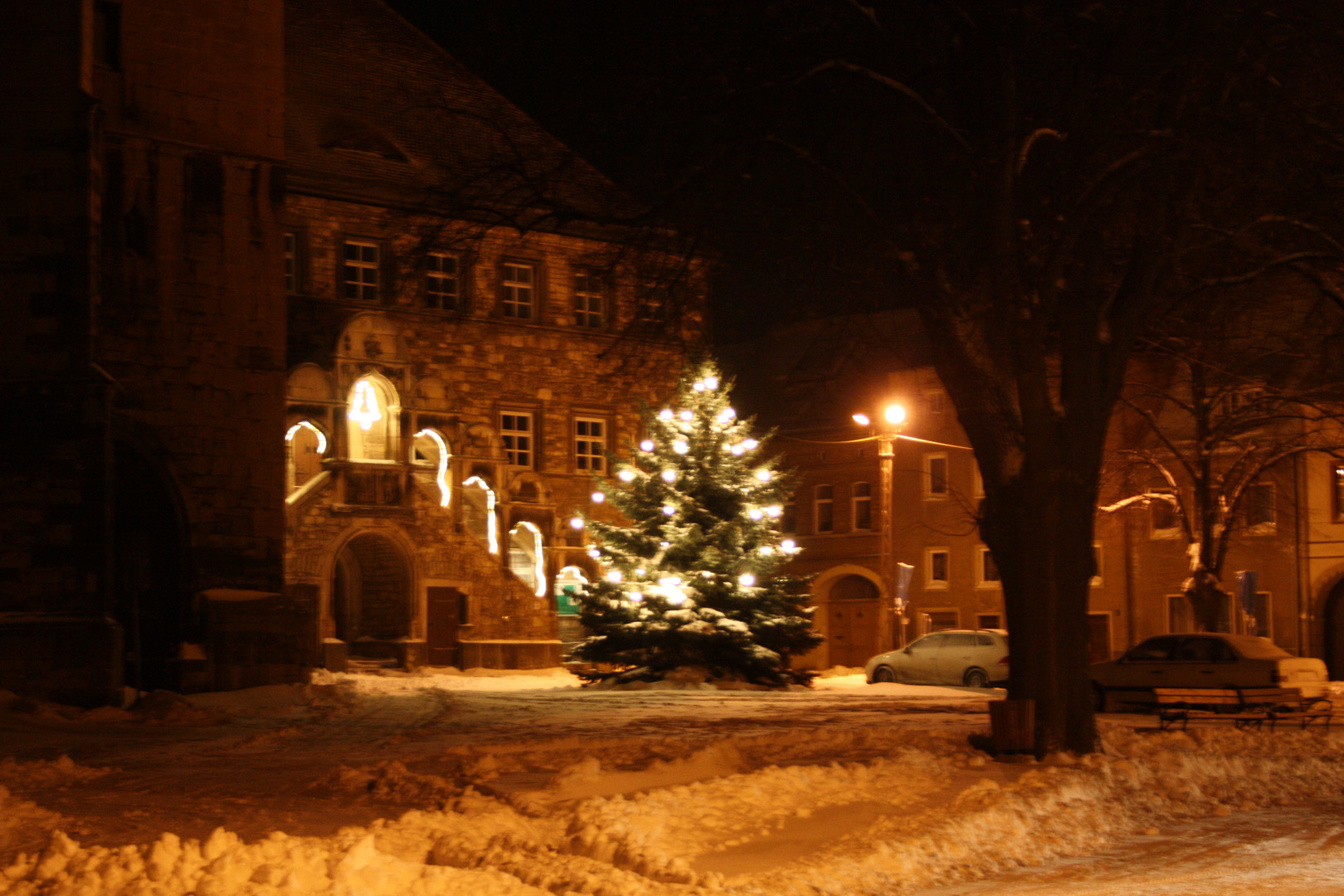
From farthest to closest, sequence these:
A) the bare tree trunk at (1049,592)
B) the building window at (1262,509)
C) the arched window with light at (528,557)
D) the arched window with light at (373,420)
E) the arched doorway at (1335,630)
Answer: the arched window with light at (528,557) → the building window at (1262,509) → the arched doorway at (1335,630) → the arched window with light at (373,420) → the bare tree trunk at (1049,592)

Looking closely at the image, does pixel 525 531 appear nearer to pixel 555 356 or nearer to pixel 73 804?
pixel 555 356

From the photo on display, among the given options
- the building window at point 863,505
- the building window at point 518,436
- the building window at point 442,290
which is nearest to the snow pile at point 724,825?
the building window at point 518,436

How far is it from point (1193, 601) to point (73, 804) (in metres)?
26.9

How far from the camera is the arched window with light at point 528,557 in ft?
138

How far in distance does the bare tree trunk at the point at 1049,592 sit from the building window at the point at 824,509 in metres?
35.6

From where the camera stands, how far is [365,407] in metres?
38.4

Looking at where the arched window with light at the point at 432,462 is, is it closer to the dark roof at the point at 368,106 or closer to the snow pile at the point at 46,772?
the dark roof at the point at 368,106

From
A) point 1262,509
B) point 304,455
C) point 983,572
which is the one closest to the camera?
point 1262,509

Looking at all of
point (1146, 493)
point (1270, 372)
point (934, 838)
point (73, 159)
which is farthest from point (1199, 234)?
point (1270, 372)

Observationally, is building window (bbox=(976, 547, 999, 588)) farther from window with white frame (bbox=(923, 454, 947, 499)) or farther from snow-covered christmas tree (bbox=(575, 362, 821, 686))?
snow-covered christmas tree (bbox=(575, 362, 821, 686))

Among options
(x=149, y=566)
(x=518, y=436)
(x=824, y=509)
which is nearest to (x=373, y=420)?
(x=518, y=436)

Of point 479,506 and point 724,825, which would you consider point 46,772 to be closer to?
point 724,825

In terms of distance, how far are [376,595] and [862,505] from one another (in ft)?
57.2

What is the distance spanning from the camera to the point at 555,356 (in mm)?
44094
